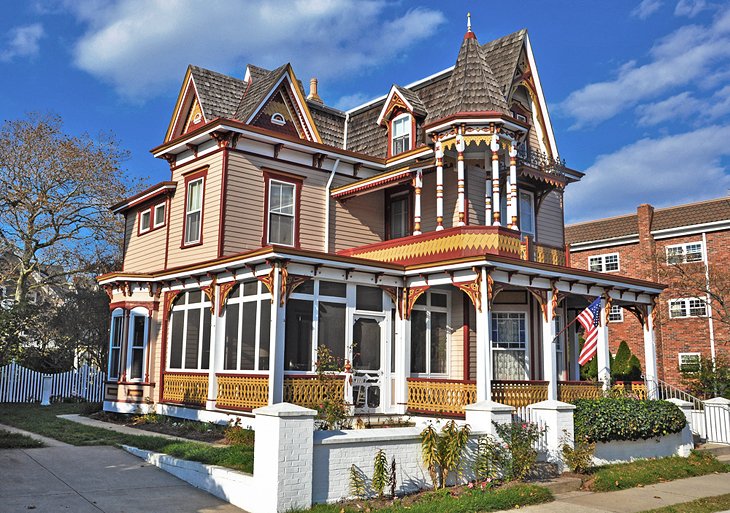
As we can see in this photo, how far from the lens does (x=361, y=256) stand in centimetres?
2116

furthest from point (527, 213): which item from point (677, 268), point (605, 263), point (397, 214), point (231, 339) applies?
point (605, 263)

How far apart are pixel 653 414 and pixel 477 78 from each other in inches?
408

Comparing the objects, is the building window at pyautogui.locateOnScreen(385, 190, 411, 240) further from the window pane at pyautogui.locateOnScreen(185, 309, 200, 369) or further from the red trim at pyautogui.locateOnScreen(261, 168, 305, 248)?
the window pane at pyautogui.locateOnScreen(185, 309, 200, 369)

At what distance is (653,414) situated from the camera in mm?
16578

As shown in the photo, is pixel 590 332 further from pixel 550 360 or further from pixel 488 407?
pixel 488 407

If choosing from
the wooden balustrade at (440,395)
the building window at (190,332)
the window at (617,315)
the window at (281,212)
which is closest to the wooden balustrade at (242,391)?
the building window at (190,332)

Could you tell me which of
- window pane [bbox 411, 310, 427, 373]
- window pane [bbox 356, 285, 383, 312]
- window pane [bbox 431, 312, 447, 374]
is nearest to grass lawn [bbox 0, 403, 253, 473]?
window pane [bbox 356, 285, 383, 312]

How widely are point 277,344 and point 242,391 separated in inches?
76.3

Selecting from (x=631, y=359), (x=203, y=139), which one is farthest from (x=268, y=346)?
(x=631, y=359)

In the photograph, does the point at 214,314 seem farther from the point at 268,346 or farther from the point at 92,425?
the point at 92,425

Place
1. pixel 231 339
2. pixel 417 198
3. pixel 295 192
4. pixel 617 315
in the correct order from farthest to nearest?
pixel 617 315
pixel 295 192
pixel 417 198
pixel 231 339

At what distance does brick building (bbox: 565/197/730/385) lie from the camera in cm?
3228

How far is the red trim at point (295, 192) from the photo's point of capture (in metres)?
20.6

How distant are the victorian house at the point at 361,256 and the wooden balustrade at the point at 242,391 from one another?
0.06 metres
